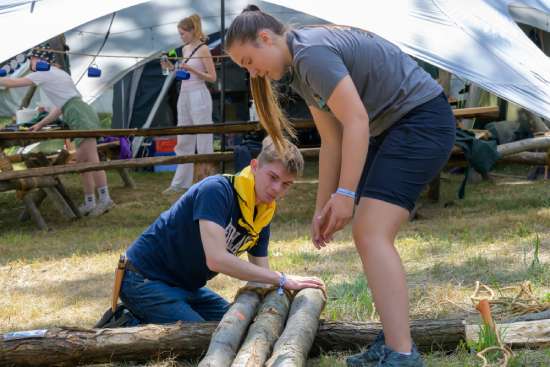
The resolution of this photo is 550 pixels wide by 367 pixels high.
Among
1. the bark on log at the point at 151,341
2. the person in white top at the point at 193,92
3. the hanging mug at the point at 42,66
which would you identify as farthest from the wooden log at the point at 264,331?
the person in white top at the point at 193,92

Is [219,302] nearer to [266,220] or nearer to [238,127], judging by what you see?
[266,220]

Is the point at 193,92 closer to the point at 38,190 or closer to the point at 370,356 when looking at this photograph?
the point at 38,190

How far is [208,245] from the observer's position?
320cm

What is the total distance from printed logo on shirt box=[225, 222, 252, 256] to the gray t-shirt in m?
0.70

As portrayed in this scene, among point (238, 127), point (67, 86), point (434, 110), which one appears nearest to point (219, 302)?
point (434, 110)

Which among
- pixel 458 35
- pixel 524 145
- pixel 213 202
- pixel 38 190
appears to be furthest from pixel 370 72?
pixel 38 190

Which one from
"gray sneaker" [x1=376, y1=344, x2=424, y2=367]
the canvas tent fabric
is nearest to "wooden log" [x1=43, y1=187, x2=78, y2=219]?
the canvas tent fabric

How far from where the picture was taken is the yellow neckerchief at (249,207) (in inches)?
132

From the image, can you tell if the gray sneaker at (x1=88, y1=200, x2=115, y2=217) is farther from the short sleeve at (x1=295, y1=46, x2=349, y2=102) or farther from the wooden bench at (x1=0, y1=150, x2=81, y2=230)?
the short sleeve at (x1=295, y1=46, x2=349, y2=102)

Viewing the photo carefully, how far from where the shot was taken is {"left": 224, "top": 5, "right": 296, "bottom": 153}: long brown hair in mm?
→ 2719

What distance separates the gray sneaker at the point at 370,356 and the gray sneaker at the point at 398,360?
0.10ft

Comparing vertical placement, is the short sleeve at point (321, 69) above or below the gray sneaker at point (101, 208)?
above

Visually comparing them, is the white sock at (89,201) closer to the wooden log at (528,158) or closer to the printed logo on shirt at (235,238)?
the wooden log at (528,158)

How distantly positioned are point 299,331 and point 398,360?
1.24ft
